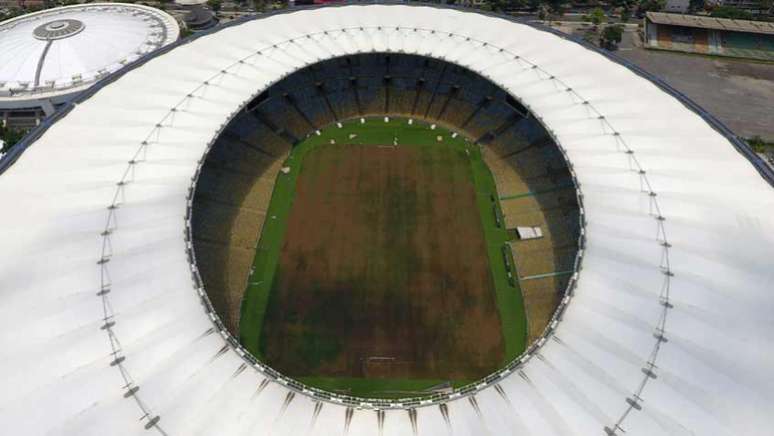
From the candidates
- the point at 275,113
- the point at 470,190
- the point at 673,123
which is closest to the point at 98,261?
the point at 275,113

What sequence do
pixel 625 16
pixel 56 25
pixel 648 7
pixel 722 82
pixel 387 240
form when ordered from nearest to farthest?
pixel 387 240, pixel 56 25, pixel 722 82, pixel 625 16, pixel 648 7

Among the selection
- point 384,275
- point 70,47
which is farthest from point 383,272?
point 70,47

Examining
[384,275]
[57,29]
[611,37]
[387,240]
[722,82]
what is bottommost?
[384,275]

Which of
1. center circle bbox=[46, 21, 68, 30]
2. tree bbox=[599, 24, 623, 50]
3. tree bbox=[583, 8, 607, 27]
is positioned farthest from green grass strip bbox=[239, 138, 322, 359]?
tree bbox=[583, 8, 607, 27]

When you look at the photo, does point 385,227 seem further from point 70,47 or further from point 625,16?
point 625,16

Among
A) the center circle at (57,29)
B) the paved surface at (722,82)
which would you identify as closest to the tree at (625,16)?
the paved surface at (722,82)

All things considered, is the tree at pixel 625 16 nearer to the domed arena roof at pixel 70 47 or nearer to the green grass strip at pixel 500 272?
the green grass strip at pixel 500 272

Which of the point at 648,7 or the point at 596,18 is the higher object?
the point at 648,7
